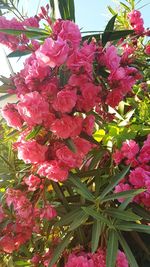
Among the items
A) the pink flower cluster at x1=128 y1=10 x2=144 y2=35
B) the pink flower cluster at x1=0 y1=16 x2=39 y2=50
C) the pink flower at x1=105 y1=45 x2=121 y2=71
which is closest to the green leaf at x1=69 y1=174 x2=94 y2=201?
the pink flower at x1=105 y1=45 x2=121 y2=71

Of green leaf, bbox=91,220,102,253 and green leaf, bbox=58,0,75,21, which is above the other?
green leaf, bbox=58,0,75,21

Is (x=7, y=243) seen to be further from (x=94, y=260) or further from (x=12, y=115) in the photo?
(x=12, y=115)

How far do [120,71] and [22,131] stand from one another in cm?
38

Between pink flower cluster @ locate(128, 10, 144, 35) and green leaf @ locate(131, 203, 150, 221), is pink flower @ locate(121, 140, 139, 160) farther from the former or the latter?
pink flower cluster @ locate(128, 10, 144, 35)

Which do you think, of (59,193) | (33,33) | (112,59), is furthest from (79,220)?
(33,33)

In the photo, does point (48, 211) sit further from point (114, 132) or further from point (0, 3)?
point (0, 3)

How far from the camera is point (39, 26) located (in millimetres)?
1426

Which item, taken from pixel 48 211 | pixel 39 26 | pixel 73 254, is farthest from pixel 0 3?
pixel 73 254

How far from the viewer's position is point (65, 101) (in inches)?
43.8

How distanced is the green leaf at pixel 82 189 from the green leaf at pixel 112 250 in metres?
0.14

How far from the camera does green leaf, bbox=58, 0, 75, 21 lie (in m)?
1.45

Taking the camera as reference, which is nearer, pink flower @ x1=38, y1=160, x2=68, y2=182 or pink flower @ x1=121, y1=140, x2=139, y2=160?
pink flower @ x1=38, y1=160, x2=68, y2=182

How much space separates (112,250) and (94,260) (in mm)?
75

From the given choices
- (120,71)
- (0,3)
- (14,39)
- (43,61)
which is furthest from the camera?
(0,3)
